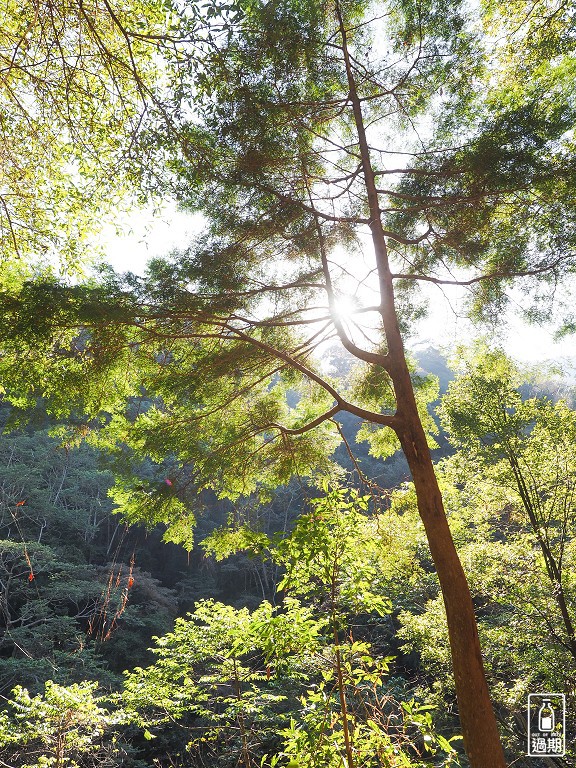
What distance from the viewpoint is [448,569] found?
2959 mm

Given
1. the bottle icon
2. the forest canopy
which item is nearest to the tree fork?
the forest canopy

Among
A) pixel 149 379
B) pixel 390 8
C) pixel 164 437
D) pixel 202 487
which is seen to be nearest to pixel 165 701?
pixel 202 487

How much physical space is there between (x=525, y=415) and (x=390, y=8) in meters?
5.43

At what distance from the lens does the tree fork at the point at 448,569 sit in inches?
102

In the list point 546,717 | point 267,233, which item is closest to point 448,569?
point 267,233

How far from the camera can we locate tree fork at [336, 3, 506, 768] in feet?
8.47

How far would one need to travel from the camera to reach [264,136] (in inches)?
154

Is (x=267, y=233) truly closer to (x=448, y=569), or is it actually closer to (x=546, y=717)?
(x=448, y=569)

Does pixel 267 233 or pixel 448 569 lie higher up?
pixel 267 233

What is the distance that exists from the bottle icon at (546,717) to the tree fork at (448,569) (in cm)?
389
